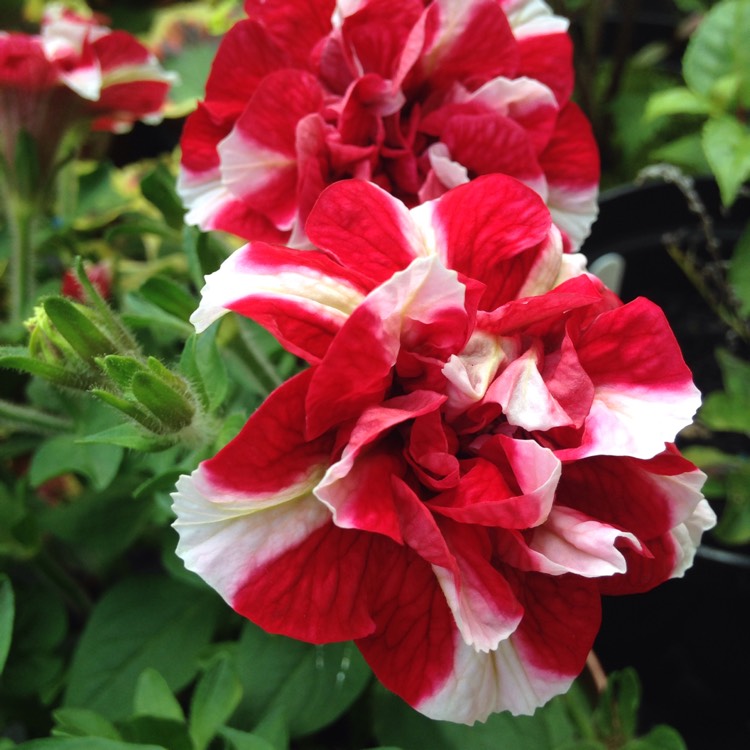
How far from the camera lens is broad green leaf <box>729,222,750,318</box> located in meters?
0.70

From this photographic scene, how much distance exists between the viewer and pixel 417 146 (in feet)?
1.34

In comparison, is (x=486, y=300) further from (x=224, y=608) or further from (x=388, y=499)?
(x=224, y=608)

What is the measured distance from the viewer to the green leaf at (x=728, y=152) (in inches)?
23.2

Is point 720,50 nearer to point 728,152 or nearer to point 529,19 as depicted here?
point 728,152

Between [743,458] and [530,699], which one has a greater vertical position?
[530,699]

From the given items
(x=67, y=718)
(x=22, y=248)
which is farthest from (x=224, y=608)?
(x=22, y=248)

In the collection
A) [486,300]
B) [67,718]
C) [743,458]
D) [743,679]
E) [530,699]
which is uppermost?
[486,300]

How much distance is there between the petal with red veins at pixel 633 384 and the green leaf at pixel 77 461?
10.6 inches

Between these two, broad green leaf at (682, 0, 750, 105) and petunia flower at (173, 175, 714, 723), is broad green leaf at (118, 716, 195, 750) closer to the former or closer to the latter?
petunia flower at (173, 175, 714, 723)

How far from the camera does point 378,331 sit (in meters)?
0.28

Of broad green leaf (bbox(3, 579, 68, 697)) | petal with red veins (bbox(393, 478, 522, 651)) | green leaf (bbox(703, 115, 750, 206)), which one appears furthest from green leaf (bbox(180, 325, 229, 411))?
green leaf (bbox(703, 115, 750, 206))

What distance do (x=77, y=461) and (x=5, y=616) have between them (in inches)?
4.0

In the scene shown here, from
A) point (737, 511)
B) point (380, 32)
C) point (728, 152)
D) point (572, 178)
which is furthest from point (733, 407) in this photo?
point (380, 32)

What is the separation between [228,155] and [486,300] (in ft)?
0.48
